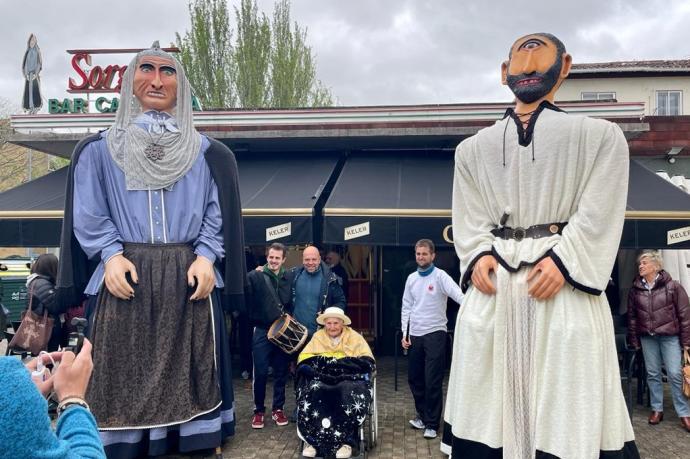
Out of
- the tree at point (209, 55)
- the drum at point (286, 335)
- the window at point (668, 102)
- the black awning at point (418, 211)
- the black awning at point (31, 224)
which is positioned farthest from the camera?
the tree at point (209, 55)

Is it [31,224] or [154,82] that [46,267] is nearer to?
[31,224]

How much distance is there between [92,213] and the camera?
3.82m

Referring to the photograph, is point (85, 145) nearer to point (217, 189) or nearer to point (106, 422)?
point (217, 189)

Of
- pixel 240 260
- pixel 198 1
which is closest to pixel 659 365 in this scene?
pixel 240 260

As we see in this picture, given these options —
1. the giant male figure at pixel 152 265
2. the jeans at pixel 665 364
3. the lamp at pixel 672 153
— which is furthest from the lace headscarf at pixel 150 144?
the lamp at pixel 672 153

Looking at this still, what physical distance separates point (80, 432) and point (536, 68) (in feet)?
8.40

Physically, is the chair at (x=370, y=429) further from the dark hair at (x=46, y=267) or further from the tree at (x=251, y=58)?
the tree at (x=251, y=58)

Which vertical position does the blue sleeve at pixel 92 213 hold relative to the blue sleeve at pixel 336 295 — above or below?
above

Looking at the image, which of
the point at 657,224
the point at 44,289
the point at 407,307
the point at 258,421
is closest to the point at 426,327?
the point at 407,307

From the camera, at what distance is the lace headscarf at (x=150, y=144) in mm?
3898

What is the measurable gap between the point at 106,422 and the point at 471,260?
103 inches

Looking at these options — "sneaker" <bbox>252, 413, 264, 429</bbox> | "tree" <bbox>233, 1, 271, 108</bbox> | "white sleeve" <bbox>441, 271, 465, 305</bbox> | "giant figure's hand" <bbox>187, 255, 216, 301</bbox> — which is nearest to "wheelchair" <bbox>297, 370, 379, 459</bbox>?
"sneaker" <bbox>252, 413, 264, 429</bbox>

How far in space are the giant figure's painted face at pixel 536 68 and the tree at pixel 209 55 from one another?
59.6 ft

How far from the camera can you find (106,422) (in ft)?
12.4
